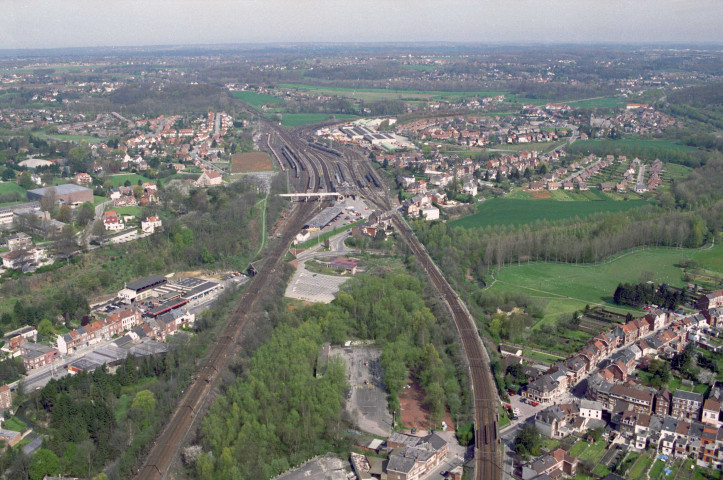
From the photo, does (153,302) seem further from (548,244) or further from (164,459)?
(548,244)

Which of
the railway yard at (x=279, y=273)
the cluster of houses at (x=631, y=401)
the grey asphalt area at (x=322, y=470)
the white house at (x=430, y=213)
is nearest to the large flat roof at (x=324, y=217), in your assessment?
the railway yard at (x=279, y=273)

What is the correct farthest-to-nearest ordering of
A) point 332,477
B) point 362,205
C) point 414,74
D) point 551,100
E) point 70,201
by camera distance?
1. point 414,74
2. point 551,100
3. point 362,205
4. point 70,201
5. point 332,477

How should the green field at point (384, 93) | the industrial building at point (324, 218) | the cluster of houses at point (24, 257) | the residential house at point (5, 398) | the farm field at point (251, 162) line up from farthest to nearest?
the green field at point (384, 93) → the farm field at point (251, 162) → the industrial building at point (324, 218) → the cluster of houses at point (24, 257) → the residential house at point (5, 398)

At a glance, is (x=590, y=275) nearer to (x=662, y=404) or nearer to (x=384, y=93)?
(x=662, y=404)

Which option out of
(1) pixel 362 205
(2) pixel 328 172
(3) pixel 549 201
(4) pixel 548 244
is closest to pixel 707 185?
(3) pixel 549 201

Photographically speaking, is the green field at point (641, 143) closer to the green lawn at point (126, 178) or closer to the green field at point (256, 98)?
the green lawn at point (126, 178)
